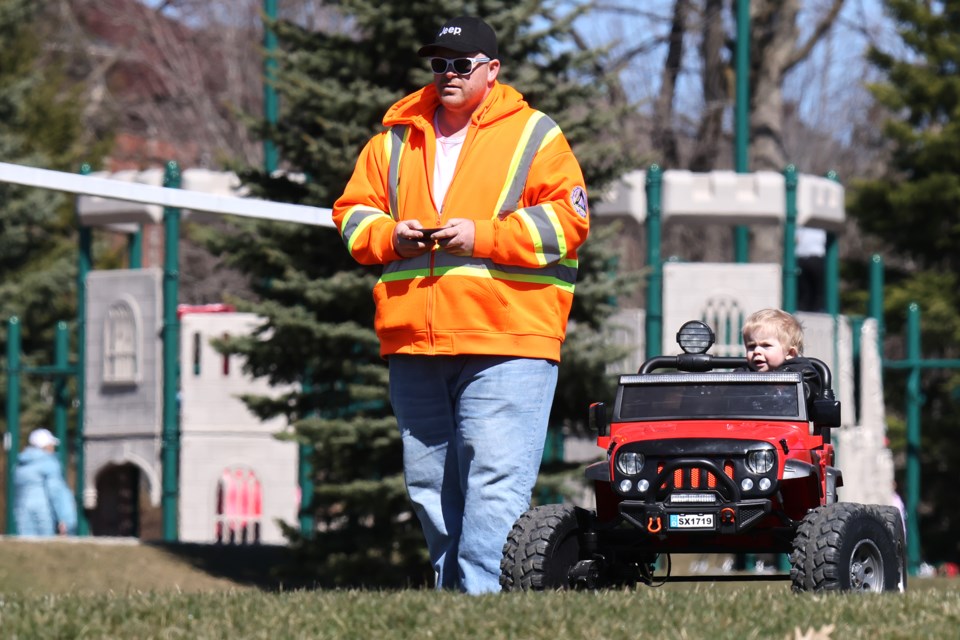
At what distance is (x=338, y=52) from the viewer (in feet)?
47.9

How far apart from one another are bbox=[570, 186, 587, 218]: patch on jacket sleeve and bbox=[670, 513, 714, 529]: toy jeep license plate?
3.45ft

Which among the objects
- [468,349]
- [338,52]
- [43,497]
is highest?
[338,52]

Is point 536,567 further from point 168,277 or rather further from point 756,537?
point 168,277

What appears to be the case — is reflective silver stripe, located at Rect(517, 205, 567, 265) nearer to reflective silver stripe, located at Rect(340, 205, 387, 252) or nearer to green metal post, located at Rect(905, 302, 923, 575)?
reflective silver stripe, located at Rect(340, 205, 387, 252)

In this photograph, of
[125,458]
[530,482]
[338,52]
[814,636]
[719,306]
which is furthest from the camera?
[125,458]

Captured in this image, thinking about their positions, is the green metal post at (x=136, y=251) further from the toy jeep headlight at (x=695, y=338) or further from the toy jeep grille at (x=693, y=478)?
the toy jeep grille at (x=693, y=478)

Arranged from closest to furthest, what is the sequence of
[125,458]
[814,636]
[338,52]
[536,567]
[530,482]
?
[814,636], [536,567], [530,482], [338,52], [125,458]

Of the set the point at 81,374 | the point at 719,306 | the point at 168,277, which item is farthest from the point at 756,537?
the point at 81,374

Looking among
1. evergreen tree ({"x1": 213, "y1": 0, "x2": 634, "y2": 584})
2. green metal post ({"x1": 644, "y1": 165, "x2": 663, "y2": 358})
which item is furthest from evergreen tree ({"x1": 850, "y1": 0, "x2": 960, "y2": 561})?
evergreen tree ({"x1": 213, "y1": 0, "x2": 634, "y2": 584})

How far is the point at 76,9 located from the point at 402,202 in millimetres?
34645

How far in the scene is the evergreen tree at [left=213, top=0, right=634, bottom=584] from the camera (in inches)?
547

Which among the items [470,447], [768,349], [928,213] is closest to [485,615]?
[470,447]

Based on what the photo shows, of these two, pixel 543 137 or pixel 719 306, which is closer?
pixel 543 137

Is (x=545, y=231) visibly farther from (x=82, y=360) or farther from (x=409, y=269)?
(x=82, y=360)
